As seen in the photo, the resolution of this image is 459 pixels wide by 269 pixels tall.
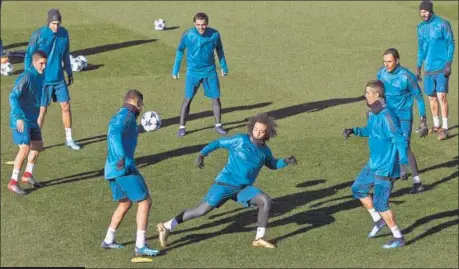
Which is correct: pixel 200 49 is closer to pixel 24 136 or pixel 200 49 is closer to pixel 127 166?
pixel 24 136

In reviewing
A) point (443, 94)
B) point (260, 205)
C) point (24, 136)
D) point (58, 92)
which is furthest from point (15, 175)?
point (443, 94)

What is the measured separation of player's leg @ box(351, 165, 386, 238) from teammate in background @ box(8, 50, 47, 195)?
216 inches

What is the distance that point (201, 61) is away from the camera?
70.1 ft

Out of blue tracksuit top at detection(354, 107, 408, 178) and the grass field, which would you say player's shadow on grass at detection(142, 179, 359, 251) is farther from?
blue tracksuit top at detection(354, 107, 408, 178)

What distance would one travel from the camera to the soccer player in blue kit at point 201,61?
21.2m

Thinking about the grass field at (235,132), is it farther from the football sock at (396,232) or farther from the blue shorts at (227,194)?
the blue shorts at (227,194)

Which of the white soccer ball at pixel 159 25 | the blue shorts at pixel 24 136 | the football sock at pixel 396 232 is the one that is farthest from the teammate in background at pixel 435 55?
the white soccer ball at pixel 159 25

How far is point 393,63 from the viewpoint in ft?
58.5

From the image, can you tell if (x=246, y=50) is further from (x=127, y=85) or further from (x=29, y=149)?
(x=29, y=149)

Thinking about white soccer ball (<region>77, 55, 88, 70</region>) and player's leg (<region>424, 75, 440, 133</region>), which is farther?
A: white soccer ball (<region>77, 55, 88, 70</region>)

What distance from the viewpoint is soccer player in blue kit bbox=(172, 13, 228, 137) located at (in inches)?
836

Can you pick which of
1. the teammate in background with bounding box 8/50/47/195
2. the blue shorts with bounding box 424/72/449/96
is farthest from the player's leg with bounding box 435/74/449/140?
the teammate in background with bounding box 8/50/47/195

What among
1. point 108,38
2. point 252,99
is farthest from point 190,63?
point 108,38

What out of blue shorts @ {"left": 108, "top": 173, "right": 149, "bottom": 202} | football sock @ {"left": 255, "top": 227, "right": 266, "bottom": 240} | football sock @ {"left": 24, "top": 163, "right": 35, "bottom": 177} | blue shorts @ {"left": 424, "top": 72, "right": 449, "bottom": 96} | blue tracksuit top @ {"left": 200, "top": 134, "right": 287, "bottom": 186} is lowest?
football sock @ {"left": 24, "top": 163, "right": 35, "bottom": 177}
